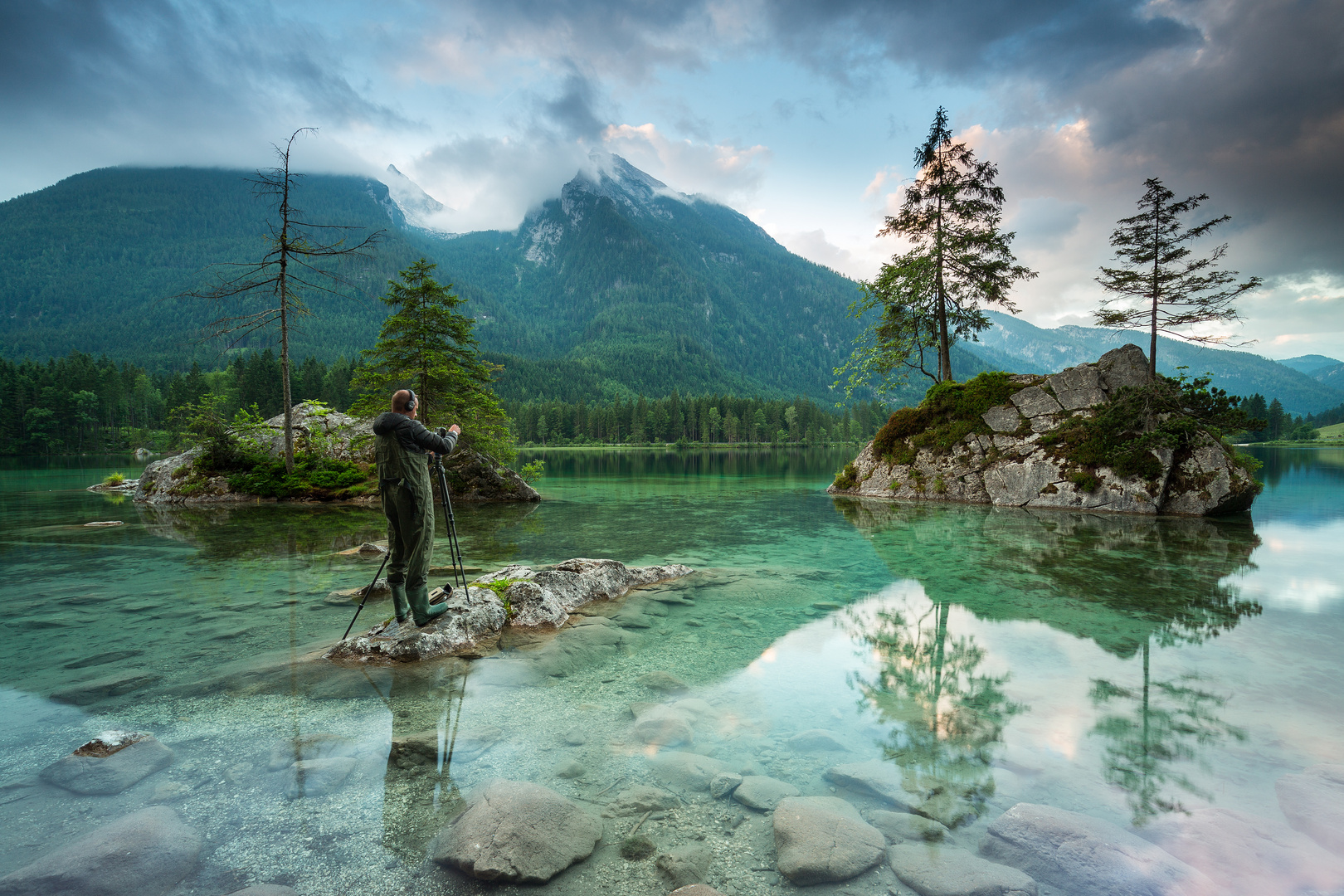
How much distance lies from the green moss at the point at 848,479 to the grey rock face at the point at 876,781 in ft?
89.4

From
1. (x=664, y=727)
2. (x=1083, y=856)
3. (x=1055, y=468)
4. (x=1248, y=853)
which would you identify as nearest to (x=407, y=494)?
(x=664, y=727)

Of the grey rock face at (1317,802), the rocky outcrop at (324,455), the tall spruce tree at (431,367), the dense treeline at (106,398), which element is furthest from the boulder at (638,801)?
the dense treeline at (106,398)

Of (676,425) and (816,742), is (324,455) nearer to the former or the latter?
(816,742)

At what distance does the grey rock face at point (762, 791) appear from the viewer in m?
4.10

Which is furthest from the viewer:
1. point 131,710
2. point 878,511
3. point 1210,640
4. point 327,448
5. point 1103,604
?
point 327,448

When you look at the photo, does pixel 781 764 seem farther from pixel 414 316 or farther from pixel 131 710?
pixel 414 316

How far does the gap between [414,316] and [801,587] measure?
1968 cm

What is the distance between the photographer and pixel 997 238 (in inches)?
1117

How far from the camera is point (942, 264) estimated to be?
95.7 feet

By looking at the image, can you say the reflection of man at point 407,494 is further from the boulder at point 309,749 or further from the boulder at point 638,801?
the boulder at point 638,801

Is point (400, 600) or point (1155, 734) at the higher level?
point (400, 600)

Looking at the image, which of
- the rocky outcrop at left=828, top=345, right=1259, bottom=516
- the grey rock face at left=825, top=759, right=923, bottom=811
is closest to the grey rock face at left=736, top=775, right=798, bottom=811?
the grey rock face at left=825, top=759, right=923, bottom=811

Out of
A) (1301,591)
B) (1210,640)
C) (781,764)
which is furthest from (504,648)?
(1301,591)

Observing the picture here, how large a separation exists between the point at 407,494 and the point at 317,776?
10.8 feet
